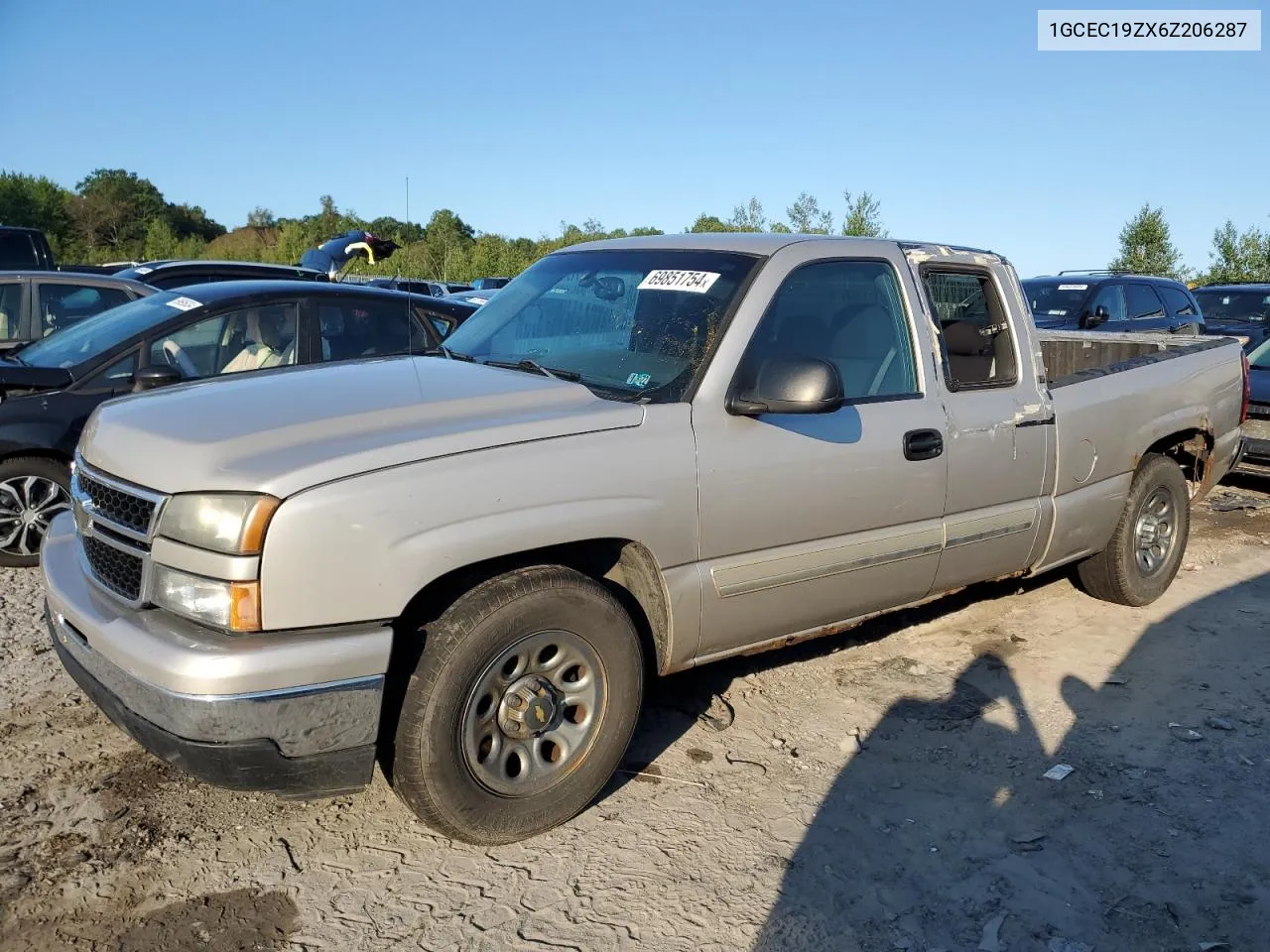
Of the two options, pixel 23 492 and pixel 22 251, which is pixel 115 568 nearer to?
pixel 23 492

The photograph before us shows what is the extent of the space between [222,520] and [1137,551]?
4807 millimetres

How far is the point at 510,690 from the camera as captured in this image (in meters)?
3.11

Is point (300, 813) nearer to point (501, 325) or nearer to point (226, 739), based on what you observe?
point (226, 739)

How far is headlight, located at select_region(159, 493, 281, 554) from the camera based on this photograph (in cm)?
262

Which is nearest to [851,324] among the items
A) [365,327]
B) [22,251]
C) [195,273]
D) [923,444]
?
[923,444]

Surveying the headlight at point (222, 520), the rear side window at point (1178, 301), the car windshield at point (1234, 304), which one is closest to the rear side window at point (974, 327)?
the headlight at point (222, 520)

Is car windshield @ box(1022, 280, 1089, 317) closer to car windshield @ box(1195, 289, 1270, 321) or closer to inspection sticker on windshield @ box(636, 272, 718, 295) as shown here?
car windshield @ box(1195, 289, 1270, 321)

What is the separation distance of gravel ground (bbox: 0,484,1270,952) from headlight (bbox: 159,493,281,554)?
1.03 meters

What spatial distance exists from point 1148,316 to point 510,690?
38.9 feet

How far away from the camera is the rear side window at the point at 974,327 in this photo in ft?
14.9

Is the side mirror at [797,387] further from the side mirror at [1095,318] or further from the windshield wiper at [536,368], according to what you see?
the side mirror at [1095,318]

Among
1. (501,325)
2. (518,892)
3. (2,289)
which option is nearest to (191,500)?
(518,892)

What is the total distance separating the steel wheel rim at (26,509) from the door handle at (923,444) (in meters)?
4.48

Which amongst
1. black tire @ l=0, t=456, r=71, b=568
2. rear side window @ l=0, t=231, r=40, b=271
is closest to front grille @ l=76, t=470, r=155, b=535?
black tire @ l=0, t=456, r=71, b=568
